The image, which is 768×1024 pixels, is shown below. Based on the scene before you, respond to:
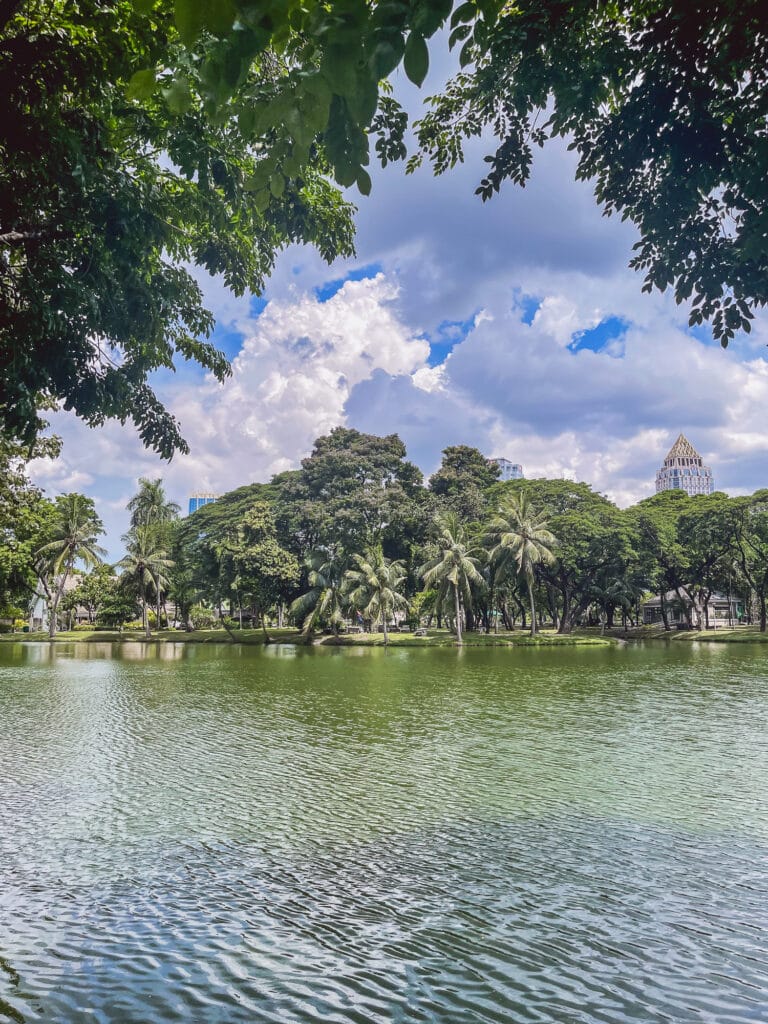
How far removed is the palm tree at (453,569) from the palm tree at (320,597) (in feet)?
17.4

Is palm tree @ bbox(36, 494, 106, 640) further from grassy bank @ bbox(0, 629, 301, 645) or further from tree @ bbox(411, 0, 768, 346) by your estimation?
tree @ bbox(411, 0, 768, 346)

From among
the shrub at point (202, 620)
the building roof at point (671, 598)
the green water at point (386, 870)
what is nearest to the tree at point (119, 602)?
the shrub at point (202, 620)

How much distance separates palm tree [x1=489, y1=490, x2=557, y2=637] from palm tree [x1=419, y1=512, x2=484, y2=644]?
5.43 feet

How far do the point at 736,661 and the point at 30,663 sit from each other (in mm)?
27195

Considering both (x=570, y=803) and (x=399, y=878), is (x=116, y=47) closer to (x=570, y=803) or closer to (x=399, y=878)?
(x=399, y=878)

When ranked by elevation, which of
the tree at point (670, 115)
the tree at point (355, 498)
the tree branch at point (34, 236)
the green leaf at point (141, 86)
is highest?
the tree at point (355, 498)

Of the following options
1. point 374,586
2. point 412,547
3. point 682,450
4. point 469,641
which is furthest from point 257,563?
point 682,450

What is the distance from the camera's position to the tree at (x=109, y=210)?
169 inches

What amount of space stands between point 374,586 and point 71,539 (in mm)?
22053

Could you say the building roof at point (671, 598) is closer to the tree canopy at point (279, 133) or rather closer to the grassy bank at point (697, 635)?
the grassy bank at point (697, 635)

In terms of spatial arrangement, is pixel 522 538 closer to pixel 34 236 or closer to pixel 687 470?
pixel 34 236

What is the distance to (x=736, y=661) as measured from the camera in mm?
23969

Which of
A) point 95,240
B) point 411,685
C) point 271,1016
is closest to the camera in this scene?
point 271,1016

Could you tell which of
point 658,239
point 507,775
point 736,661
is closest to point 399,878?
point 507,775
